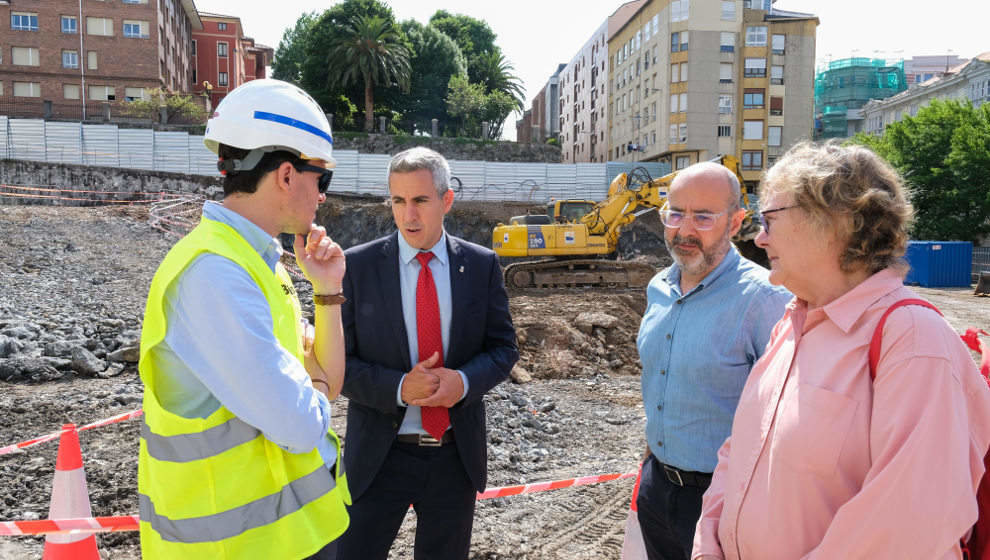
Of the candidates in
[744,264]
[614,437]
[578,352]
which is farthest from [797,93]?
[744,264]

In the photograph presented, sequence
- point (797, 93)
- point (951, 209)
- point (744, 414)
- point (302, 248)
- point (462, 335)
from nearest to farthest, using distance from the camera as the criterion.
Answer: point (744, 414) → point (302, 248) → point (462, 335) → point (951, 209) → point (797, 93)

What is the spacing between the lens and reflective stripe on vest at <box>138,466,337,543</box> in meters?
1.81

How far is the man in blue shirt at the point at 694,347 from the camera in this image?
103 inches

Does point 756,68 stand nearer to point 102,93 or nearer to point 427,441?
point 102,93

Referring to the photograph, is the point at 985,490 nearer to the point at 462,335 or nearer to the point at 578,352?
the point at 462,335

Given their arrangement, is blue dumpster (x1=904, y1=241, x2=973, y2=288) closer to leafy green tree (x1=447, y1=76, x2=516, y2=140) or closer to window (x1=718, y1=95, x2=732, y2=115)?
window (x1=718, y1=95, x2=732, y2=115)

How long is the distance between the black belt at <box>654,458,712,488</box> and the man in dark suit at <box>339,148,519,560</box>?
820mm

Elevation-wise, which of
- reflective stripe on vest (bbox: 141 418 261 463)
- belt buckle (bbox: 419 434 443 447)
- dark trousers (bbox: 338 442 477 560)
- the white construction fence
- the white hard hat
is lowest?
dark trousers (bbox: 338 442 477 560)

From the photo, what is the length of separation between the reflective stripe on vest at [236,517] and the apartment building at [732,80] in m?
49.6

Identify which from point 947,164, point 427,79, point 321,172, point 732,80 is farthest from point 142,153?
point 947,164

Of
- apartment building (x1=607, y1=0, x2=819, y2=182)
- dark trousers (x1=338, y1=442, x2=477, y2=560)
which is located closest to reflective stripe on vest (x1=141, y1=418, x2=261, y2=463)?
dark trousers (x1=338, y1=442, x2=477, y2=560)

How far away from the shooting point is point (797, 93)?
4966cm

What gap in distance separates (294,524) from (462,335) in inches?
52.5

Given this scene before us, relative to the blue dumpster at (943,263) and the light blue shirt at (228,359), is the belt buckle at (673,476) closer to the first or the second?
the light blue shirt at (228,359)
